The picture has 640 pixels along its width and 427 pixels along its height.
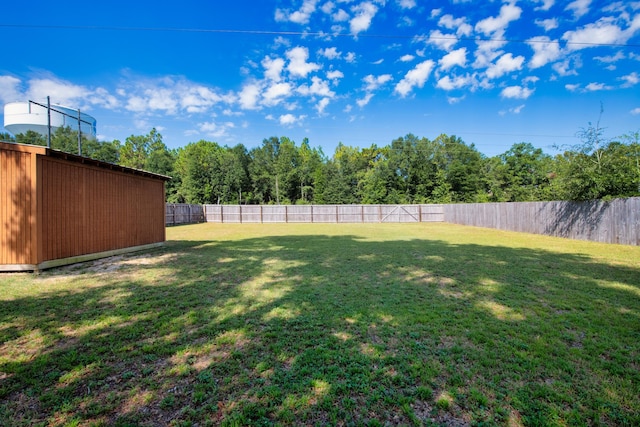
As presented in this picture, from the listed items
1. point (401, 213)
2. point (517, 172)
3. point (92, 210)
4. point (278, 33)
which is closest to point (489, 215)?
point (401, 213)

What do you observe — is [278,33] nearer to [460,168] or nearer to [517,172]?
[460,168]

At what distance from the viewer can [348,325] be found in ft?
10.6

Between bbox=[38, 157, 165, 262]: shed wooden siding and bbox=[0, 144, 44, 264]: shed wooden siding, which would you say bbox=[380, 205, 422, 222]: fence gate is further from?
bbox=[0, 144, 44, 264]: shed wooden siding

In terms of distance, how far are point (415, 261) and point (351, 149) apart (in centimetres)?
3799

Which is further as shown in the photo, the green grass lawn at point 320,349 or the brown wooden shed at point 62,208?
the brown wooden shed at point 62,208

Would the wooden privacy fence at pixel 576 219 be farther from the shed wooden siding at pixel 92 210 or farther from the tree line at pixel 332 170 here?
the shed wooden siding at pixel 92 210

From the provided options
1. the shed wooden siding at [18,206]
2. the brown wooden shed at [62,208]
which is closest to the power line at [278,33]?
the brown wooden shed at [62,208]

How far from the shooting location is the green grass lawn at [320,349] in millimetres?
1894

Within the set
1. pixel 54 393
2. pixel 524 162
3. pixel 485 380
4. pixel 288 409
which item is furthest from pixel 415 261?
pixel 524 162

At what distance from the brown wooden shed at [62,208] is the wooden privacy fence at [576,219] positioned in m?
15.9

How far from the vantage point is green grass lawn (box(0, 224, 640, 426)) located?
1.89m

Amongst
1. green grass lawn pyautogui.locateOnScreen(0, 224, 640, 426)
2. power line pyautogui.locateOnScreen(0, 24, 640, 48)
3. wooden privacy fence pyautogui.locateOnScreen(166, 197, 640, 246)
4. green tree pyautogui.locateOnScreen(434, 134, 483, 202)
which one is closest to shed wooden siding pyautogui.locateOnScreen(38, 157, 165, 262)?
green grass lawn pyautogui.locateOnScreen(0, 224, 640, 426)

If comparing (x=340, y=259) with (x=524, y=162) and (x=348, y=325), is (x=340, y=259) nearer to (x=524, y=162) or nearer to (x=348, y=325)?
(x=348, y=325)

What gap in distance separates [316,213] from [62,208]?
19096 millimetres
